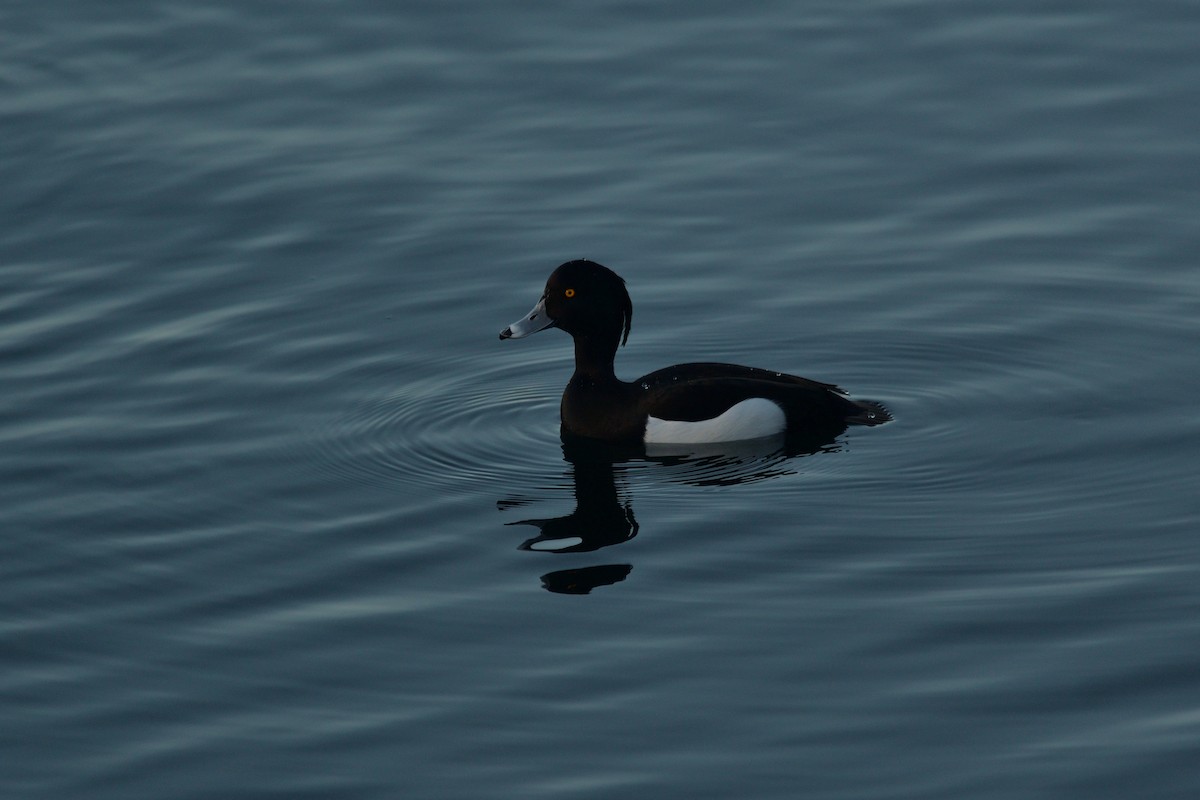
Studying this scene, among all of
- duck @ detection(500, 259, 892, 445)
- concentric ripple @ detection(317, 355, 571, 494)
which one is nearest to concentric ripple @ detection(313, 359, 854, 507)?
concentric ripple @ detection(317, 355, 571, 494)

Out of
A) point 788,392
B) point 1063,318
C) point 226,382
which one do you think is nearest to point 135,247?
point 226,382

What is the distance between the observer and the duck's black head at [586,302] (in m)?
11.7

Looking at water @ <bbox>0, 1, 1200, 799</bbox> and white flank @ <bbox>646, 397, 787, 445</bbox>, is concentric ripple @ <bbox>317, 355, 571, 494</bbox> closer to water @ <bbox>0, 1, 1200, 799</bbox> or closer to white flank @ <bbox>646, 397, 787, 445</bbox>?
water @ <bbox>0, 1, 1200, 799</bbox>

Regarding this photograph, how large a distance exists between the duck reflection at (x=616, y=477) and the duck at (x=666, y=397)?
2.8 inches

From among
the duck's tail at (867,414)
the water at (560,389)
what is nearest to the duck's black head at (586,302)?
the water at (560,389)

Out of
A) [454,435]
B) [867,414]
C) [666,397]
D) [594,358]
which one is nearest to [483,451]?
[454,435]

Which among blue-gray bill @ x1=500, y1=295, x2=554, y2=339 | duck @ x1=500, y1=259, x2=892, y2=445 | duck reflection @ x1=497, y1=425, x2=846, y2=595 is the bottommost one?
duck reflection @ x1=497, y1=425, x2=846, y2=595

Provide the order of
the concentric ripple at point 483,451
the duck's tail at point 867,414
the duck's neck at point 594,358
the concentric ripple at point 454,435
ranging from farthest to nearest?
the duck's neck at point 594,358 < the duck's tail at point 867,414 < the concentric ripple at point 454,435 < the concentric ripple at point 483,451

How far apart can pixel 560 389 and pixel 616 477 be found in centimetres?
152

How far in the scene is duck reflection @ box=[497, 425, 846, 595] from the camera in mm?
9711

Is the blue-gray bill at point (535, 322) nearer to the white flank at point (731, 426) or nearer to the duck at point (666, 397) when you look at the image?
the duck at point (666, 397)

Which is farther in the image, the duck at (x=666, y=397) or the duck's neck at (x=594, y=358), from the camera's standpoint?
the duck's neck at (x=594, y=358)

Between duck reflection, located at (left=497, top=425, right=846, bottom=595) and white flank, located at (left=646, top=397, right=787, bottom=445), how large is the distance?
0.05 metres

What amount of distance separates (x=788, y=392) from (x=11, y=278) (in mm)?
5739
